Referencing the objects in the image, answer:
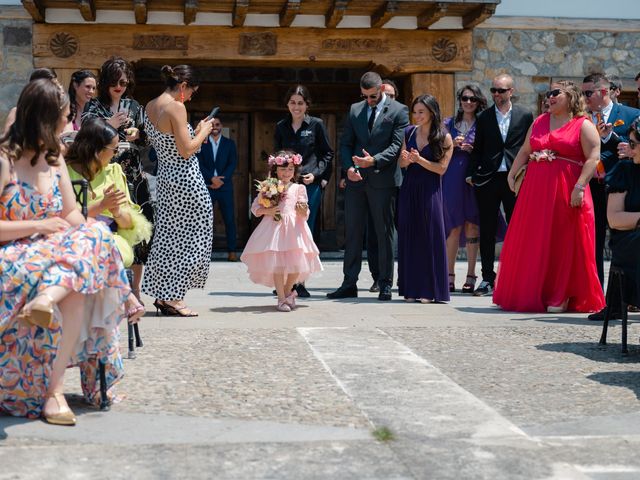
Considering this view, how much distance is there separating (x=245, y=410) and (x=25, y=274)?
989 mm

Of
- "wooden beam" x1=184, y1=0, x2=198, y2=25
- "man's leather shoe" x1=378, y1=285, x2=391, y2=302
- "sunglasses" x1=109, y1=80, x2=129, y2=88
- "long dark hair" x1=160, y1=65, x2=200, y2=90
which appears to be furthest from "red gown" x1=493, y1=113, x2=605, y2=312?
"wooden beam" x1=184, y1=0, x2=198, y2=25

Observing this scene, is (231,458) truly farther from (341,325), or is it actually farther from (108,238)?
(341,325)

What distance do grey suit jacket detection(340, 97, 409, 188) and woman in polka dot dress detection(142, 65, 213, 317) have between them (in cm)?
175

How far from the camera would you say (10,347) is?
3977 millimetres

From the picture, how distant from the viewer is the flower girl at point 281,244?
7355 millimetres

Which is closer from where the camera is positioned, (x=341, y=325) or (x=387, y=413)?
(x=387, y=413)

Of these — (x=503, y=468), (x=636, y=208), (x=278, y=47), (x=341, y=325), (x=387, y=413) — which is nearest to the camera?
(x=503, y=468)

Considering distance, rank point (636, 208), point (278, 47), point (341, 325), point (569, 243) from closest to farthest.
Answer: point (636, 208)
point (341, 325)
point (569, 243)
point (278, 47)

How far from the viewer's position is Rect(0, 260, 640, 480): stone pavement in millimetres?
3404

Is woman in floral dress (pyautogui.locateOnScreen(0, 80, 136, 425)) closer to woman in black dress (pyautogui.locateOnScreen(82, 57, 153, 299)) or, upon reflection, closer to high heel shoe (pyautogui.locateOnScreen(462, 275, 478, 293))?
woman in black dress (pyautogui.locateOnScreen(82, 57, 153, 299))

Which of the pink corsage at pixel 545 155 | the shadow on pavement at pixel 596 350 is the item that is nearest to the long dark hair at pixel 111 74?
the pink corsage at pixel 545 155

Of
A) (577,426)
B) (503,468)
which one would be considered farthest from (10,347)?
(577,426)

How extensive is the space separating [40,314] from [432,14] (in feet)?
30.0

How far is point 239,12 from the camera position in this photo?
39.0ft
